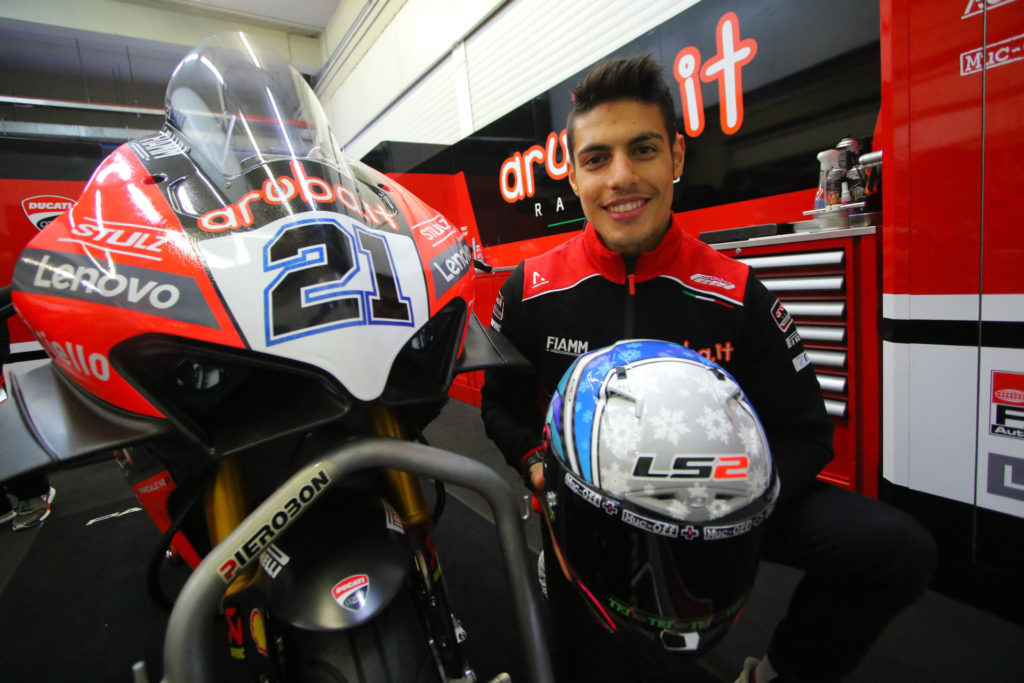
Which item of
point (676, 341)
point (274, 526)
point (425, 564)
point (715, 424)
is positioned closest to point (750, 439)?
point (715, 424)

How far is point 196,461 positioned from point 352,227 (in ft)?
1.42

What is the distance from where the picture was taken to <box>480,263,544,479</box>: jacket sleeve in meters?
1.13

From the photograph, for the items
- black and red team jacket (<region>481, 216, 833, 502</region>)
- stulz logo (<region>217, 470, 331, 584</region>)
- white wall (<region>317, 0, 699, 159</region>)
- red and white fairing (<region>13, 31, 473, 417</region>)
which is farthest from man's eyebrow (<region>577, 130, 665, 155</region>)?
white wall (<region>317, 0, 699, 159</region>)

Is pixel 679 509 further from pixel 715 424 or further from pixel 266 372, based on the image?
pixel 266 372

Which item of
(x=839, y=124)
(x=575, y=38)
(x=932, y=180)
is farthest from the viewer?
(x=575, y=38)

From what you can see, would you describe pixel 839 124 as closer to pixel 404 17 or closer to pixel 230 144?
pixel 230 144

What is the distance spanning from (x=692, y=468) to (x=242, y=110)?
960 millimetres

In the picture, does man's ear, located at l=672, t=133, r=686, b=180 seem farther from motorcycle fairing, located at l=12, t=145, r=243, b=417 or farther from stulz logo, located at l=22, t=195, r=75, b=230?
stulz logo, located at l=22, t=195, r=75, b=230

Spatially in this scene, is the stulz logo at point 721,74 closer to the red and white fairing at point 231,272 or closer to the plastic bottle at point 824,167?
the plastic bottle at point 824,167

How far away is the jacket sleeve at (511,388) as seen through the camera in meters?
1.13

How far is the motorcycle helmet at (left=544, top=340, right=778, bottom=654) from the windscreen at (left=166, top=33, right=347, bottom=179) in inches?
24.8

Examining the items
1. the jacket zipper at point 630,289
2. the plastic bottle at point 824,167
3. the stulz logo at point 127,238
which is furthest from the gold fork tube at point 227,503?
the plastic bottle at point 824,167

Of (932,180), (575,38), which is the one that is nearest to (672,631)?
(932,180)

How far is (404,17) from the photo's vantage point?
4539 millimetres
